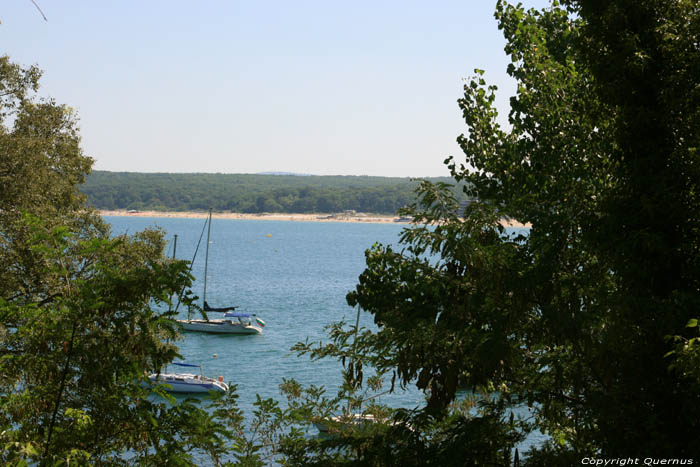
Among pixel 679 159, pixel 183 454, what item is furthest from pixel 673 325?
pixel 183 454

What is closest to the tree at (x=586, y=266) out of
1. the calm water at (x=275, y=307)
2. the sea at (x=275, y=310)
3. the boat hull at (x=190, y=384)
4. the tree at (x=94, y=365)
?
the sea at (x=275, y=310)

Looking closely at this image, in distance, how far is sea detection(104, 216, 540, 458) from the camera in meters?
31.9

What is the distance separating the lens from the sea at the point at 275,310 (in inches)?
1256

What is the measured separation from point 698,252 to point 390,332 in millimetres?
2962

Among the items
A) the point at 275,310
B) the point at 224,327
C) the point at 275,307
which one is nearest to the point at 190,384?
the point at 224,327

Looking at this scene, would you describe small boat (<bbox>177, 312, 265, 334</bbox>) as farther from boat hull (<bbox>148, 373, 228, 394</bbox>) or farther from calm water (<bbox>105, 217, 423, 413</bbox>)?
boat hull (<bbox>148, 373, 228, 394</bbox>)

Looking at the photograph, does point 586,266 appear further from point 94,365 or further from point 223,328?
point 223,328

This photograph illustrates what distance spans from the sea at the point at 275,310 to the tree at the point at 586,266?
1.64 m

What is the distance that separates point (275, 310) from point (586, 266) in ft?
167

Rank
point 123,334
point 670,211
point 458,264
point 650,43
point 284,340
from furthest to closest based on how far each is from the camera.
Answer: point 284,340 → point 458,264 → point 650,43 → point 670,211 → point 123,334

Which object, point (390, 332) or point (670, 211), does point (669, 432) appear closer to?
point (670, 211)

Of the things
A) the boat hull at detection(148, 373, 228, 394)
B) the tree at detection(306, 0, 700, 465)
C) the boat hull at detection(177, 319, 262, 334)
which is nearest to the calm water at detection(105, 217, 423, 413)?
the boat hull at detection(177, 319, 262, 334)

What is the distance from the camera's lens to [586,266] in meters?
6.73

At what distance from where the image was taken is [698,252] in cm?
595
